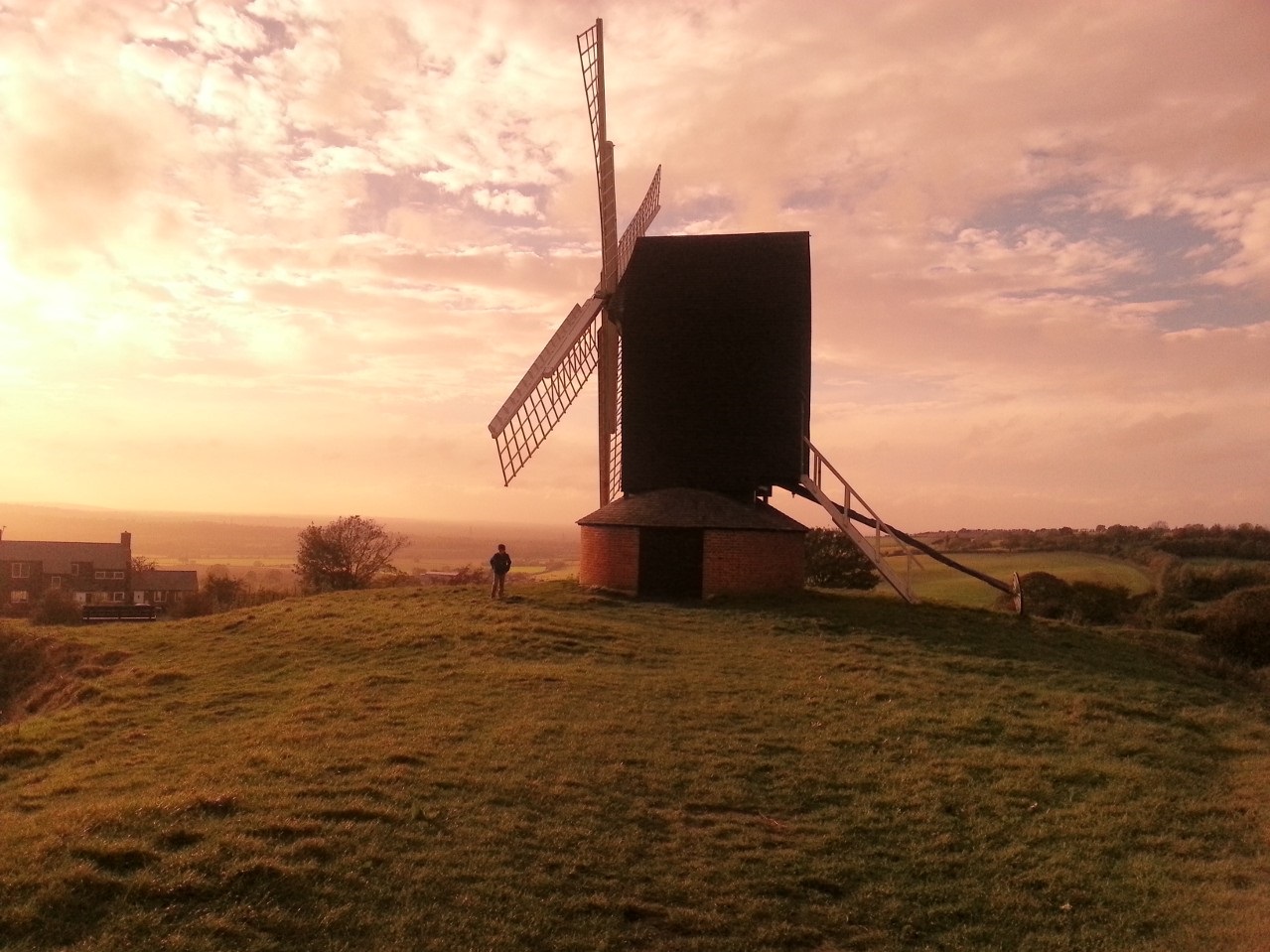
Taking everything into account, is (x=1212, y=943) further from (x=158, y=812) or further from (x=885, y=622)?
(x=885, y=622)

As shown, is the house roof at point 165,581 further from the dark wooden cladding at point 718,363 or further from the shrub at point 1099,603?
the shrub at point 1099,603

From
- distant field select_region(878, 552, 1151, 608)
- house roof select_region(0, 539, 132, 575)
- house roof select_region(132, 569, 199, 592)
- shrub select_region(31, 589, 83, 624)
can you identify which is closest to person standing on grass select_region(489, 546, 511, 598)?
distant field select_region(878, 552, 1151, 608)

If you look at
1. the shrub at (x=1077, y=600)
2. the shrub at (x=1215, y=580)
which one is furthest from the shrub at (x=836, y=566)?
the shrub at (x=1215, y=580)

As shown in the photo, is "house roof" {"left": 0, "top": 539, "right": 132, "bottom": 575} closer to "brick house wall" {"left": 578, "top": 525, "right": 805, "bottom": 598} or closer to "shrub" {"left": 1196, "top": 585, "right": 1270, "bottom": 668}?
"brick house wall" {"left": 578, "top": 525, "right": 805, "bottom": 598}

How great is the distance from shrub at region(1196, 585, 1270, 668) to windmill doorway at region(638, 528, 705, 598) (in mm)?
13042

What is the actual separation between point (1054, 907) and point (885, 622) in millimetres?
14352

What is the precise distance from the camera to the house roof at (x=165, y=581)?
225 ft

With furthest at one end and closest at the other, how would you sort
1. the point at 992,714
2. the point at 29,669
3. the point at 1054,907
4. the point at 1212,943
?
1. the point at 29,669
2. the point at 992,714
3. the point at 1054,907
4. the point at 1212,943

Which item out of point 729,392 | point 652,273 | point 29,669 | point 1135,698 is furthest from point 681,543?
point 29,669

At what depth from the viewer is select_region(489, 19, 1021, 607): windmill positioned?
84.7 ft

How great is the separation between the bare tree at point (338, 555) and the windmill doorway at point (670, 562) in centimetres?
1980

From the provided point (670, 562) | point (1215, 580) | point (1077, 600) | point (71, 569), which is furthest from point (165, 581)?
point (1215, 580)

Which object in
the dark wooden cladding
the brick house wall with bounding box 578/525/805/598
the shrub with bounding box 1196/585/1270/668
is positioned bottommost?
the shrub with bounding box 1196/585/1270/668

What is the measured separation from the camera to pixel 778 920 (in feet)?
24.6
